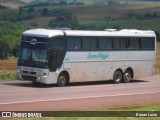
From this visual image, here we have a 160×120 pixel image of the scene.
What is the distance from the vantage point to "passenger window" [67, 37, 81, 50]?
95.5ft

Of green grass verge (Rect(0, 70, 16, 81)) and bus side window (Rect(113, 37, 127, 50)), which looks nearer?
bus side window (Rect(113, 37, 127, 50))

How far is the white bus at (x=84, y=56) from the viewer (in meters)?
28.0

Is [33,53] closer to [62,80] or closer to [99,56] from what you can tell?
[62,80]

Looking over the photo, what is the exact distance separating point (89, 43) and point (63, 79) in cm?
276

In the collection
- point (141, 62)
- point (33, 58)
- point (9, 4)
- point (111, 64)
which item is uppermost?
point (9, 4)

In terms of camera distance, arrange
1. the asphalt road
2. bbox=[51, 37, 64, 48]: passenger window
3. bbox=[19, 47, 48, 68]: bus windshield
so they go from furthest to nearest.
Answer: bbox=[51, 37, 64, 48]: passenger window, bbox=[19, 47, 48, 68]: bus windshield, the asphalt road

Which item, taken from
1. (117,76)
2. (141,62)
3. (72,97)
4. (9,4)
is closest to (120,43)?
(117,76)

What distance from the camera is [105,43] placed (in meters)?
31.6

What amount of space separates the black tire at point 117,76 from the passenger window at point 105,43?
1.54m

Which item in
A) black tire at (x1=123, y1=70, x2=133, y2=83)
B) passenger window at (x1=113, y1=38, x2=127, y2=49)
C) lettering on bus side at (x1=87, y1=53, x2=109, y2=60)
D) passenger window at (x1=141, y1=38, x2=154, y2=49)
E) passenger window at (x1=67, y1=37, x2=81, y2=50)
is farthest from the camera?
passenger window at (x1=141, y1=38, x2=154, y2=49)

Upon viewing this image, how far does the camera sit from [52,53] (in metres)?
28.1

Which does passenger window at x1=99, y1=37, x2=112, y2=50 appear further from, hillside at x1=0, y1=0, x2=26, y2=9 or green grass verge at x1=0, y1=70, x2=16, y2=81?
hillside at x1=0, y1=0, x2=26, y2=9

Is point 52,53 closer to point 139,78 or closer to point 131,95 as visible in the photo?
point 131,95

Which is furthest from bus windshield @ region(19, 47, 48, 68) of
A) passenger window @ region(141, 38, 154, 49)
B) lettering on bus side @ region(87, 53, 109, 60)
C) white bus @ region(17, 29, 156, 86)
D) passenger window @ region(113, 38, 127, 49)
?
passenger window @ region(141, 38, 154, 49)
